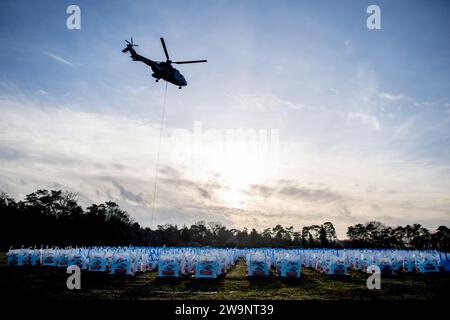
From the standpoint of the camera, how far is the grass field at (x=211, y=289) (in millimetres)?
10461

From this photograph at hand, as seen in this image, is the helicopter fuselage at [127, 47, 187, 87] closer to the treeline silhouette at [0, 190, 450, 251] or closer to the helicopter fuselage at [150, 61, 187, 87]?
the helicopter fuselage at [150, 61, 187, 87]

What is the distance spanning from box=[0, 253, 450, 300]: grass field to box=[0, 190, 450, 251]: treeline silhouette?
40550 mm

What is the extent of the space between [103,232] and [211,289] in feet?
189

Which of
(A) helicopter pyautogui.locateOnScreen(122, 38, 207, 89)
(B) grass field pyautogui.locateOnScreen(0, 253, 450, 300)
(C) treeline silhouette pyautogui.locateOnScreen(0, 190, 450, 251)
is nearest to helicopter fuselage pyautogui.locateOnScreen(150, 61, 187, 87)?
(A) helicopter pyautogui.locateOnScreen(122, 38, 207, 89)

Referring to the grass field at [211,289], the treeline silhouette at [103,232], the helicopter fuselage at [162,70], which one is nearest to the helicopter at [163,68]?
the helicopter fuselage at [162,70]

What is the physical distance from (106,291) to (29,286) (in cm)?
341

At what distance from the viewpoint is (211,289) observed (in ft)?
39.5

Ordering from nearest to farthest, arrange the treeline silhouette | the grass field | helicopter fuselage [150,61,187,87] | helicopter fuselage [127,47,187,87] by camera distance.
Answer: the grass field < helicopter fuselage [127,47,187,87] < helicopter fuselage [150,61,187,87] < the treeline silhouette

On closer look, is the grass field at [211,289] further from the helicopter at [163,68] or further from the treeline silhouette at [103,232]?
the treeline silhouette at [103,232]

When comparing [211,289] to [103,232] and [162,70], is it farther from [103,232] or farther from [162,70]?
[103,232]

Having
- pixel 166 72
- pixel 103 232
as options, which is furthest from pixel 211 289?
pixel 103 232

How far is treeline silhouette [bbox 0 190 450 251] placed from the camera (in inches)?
2090
